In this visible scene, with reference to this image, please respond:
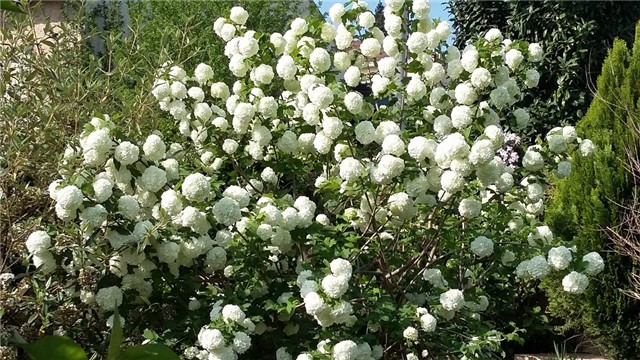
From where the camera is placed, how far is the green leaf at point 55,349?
0.89 meters

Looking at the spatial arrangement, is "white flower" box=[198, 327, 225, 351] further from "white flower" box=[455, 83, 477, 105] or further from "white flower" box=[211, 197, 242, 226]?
"white flower" box=[455, 83, 477, 105]

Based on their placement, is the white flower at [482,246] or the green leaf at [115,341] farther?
the white flower at [482,246]

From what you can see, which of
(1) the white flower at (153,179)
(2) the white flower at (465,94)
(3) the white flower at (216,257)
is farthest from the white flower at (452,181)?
(1) the white flower at (153,179)

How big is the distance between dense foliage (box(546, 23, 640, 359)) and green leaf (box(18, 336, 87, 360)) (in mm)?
3658

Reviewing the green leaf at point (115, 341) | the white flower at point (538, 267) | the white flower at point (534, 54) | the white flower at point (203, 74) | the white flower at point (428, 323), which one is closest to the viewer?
the green leaf at point (115, 341)

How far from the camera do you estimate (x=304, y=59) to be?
10.9 ft

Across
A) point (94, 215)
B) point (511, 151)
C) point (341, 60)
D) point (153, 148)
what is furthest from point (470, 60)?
point (511, 151)

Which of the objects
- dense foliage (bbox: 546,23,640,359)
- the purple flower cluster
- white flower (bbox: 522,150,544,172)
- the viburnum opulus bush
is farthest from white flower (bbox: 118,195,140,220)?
the purple flower cluster

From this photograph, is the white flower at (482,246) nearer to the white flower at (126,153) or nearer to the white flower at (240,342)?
the white flower at (240,342)

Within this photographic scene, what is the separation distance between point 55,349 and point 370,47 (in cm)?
260

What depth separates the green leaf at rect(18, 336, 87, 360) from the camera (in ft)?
2.94

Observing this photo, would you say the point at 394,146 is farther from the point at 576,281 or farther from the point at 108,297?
the point at 108,297

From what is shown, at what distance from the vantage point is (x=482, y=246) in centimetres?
299

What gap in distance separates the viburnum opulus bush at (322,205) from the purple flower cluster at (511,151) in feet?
9.06
